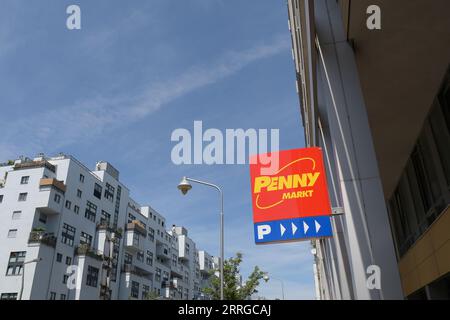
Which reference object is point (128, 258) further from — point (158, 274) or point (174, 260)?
point (174, 260)

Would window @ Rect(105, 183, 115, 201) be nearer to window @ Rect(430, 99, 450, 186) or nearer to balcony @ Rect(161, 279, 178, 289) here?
balcony @ Rect(161, 279, 178, 289)

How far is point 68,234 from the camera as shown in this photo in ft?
160

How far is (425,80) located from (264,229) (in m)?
6.81

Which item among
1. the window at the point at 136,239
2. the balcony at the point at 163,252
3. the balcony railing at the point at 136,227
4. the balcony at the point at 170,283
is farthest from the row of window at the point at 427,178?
the balcony at the point at 170,283

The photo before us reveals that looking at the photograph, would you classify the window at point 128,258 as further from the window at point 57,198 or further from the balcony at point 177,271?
the balcony at point 177,271

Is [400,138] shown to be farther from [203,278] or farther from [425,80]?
[203,278]

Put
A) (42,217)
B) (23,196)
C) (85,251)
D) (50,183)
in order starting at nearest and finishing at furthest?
(50,183) → (42,217) → (23,196) → (85,251)

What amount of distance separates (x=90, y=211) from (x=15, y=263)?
43.3 ft

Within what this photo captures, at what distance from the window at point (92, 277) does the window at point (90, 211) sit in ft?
23.7

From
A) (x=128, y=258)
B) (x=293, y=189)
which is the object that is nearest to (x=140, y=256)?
(x=128, y=258)

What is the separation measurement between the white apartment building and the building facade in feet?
107

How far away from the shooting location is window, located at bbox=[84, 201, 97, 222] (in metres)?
53.7

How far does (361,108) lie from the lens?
726cm
